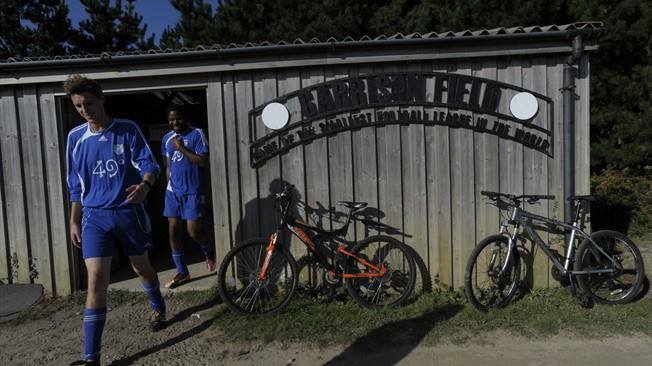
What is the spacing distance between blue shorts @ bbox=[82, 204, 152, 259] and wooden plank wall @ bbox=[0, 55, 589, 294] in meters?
1.17

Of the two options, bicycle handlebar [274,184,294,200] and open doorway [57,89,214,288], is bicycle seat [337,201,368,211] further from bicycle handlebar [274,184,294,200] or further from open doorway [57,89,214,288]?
open doorway [57,89,214,288]

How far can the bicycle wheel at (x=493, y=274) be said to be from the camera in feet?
13.0

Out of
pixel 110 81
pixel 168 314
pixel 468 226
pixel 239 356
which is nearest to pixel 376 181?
pixel 468 226

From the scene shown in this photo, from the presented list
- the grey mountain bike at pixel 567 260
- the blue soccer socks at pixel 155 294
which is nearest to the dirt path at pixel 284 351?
the blue soccer socks at pixel 155 294

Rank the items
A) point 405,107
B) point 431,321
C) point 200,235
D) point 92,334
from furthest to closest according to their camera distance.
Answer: point 200,235 → point 405,107 → point 431,321 → point 92,334

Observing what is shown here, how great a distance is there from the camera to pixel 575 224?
4203mm

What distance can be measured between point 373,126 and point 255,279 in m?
1.76

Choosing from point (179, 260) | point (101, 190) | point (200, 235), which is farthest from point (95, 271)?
point (200, 235)

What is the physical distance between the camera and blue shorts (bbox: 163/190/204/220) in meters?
4.75

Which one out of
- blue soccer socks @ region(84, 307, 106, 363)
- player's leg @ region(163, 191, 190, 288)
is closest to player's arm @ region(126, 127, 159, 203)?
blue soccer socks @ region(84, 307, 106, 363)

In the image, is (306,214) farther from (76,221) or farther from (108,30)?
(108,30)

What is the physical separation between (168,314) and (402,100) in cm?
287

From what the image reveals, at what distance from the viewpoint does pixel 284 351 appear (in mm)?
3459

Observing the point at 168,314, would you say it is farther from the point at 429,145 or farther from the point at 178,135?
the point at 429,145
